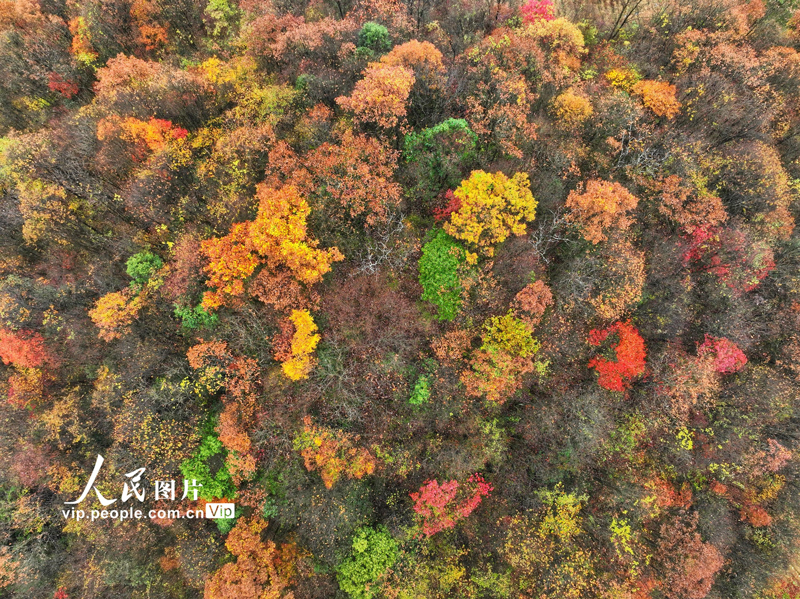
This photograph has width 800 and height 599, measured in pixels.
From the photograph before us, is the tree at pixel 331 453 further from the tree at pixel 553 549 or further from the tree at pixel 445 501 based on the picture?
the tree at pixel 553 549

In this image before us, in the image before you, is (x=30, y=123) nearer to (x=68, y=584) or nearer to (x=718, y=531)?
(x=68, y=584)

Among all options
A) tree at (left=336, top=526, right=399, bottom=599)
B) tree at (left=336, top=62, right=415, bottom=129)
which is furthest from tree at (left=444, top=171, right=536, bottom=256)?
tree at (left=336, top=526, right=399, bottom=599)

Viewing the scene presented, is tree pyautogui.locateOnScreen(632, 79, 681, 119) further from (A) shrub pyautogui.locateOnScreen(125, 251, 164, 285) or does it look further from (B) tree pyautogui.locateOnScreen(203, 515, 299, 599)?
(B) tree pyautogui.locateOnScreen(203, 515, 299, 599)

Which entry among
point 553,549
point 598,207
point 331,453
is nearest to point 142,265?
point 331,453

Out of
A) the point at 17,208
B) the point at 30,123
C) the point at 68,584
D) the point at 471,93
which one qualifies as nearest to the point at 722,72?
the point at 471,93

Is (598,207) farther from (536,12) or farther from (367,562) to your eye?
(367,562)
